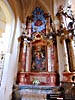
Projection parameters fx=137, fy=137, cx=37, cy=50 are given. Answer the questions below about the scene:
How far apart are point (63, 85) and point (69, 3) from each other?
6.30 m

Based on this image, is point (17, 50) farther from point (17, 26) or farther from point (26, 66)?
point (17, 26)

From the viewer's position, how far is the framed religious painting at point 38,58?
747cm

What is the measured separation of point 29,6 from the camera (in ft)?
31.9

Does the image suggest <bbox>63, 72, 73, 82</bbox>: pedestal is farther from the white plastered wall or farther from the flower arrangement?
the white plastered wall

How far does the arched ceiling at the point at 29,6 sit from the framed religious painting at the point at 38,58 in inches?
98.7

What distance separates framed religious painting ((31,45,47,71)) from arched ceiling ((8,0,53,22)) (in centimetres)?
251

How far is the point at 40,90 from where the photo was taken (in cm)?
666

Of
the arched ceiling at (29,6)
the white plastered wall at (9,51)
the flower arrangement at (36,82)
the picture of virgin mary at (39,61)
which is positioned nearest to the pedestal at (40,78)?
the flower arrangement at (36,82)

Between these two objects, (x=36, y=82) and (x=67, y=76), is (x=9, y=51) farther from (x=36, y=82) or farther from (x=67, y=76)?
(x=67, y=76)

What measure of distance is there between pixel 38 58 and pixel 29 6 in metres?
4.13

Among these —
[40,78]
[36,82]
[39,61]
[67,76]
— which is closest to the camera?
[67,76]

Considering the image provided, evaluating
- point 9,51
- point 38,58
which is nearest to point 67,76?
point 38,58

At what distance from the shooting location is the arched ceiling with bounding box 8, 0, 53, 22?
30.5 ft

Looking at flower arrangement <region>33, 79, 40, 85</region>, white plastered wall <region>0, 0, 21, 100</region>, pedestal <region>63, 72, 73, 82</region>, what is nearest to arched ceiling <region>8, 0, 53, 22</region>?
white plastered wall <region>0, 0, 21, 100</region>
